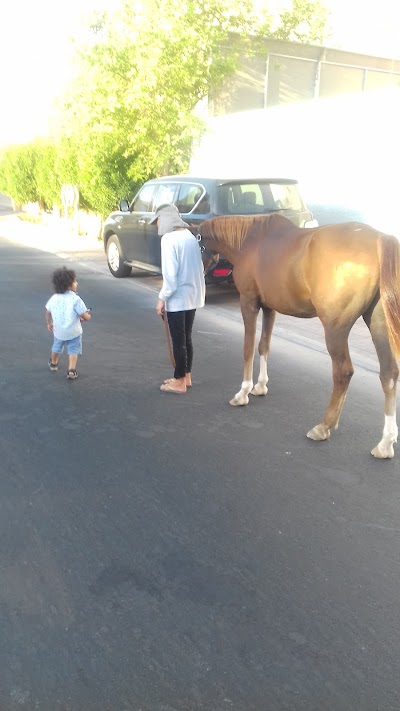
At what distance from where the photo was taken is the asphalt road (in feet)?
8.48

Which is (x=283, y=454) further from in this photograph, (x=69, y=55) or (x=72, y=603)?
(x=69, y=55)

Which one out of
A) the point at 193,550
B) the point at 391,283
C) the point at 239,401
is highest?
the point at 391,283

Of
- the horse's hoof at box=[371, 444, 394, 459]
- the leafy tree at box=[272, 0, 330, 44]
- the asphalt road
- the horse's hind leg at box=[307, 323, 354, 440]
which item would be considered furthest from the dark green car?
the leafy tree at box=[272, 0, 330, 44]

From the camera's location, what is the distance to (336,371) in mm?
4992

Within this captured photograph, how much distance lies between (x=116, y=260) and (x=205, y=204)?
11.9 ft

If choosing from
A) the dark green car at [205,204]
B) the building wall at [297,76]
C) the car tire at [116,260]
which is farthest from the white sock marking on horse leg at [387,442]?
the building wall at [297,76]

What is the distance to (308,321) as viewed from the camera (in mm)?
9695

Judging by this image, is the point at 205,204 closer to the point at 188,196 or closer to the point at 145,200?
the point at 188,196

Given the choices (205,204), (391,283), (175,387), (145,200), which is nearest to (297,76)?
(145,200)

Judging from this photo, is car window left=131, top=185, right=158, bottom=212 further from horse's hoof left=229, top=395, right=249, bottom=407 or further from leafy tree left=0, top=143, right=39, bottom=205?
leafy tree left=0, top=143, right=39, bottom=205

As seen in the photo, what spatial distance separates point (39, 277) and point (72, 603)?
10.8 meters

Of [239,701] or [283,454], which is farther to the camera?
[283,454]

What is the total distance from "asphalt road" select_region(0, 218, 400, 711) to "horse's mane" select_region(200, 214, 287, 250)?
145cm

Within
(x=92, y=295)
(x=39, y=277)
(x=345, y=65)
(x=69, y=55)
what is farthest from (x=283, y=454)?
(x=345, y=65)
